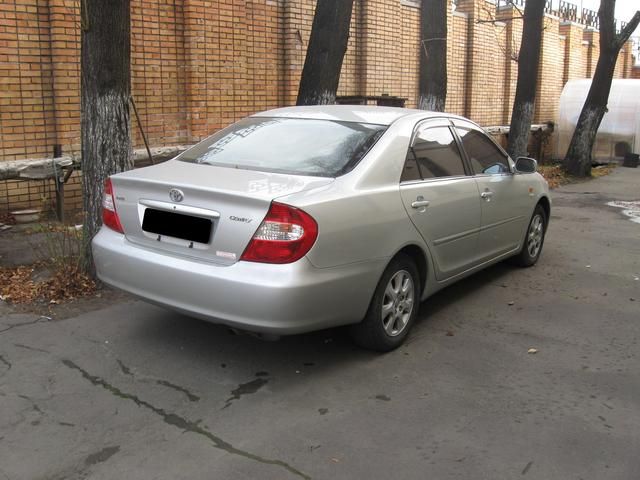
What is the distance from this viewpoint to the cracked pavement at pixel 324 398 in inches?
123

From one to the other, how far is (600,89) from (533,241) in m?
9.89

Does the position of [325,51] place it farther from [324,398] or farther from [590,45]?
[590,45]

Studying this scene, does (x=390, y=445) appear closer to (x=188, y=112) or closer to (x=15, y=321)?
(x=15, y=321)

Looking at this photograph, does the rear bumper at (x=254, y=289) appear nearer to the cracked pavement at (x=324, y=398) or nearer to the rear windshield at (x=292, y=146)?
the cracked pavement at (x=324, y=398)

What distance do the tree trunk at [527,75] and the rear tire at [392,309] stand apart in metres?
10.1

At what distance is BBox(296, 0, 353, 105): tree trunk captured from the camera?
827 cm

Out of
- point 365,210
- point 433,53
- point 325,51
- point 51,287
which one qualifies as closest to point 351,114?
point 365,210

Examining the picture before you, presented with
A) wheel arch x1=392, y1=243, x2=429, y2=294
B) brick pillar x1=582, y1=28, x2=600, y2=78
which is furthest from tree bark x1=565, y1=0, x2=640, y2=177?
wheel arch x1=392, y1=243, x2=429, y2=294

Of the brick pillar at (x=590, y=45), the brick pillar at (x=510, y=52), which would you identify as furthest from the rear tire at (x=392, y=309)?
the brick pillar at (x=590, y=45)

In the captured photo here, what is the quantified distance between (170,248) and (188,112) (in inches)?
234

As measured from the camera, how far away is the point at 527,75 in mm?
13711

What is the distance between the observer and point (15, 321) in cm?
484

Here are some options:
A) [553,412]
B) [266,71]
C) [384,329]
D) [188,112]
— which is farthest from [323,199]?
[266,71]

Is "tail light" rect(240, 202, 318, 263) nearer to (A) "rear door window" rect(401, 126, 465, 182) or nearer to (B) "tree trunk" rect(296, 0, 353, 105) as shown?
(A) "rear door window" rect(401, 126, 465, 182)
